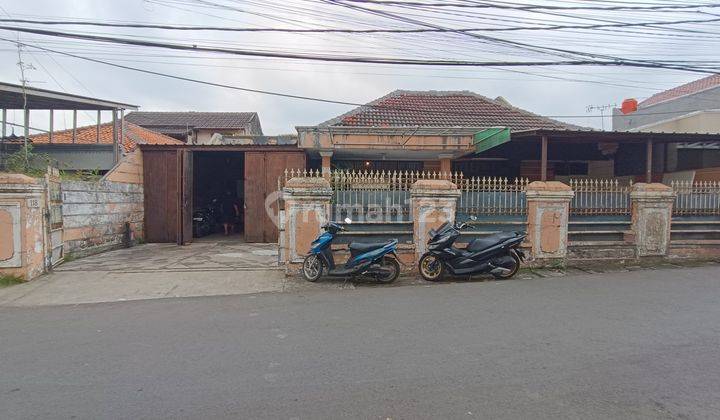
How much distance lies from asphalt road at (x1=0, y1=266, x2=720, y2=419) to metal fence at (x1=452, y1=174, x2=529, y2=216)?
2.61 meters

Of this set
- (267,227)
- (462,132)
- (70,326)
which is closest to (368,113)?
(462,132)

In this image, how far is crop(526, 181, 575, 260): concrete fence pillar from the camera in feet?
27.6

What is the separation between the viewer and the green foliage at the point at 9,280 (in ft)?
22.9

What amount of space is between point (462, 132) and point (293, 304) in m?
7.56

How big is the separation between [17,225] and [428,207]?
714 centimetres

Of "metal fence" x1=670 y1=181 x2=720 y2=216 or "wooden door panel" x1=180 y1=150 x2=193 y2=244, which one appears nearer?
"metal fence" x1=670 y1=181 x2=720 y2=216

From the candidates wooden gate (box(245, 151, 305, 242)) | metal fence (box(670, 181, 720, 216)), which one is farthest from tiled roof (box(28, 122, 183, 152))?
metal fence (box(670, 181, 720, 216))

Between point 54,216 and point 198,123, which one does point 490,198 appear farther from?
point 198,123

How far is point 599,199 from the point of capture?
895 centimetres

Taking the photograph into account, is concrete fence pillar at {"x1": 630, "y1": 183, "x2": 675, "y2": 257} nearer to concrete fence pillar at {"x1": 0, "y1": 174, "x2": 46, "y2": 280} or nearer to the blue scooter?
the blue scooter

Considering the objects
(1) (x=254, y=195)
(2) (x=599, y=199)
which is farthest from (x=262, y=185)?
(2) (x=599, y=199)

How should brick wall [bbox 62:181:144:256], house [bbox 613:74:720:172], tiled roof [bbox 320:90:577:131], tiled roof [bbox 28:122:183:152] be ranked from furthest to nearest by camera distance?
tiled roof [bbox 28:122:183:152] < tiled roof [bbox 320:90:577:131] < house [bbox 613:74:720:172] < brick wall [bbox 62:181:144:256]

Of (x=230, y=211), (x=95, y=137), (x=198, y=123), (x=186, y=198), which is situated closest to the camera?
(x=186, y=198)

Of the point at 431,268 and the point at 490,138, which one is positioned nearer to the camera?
the point at 431,268
